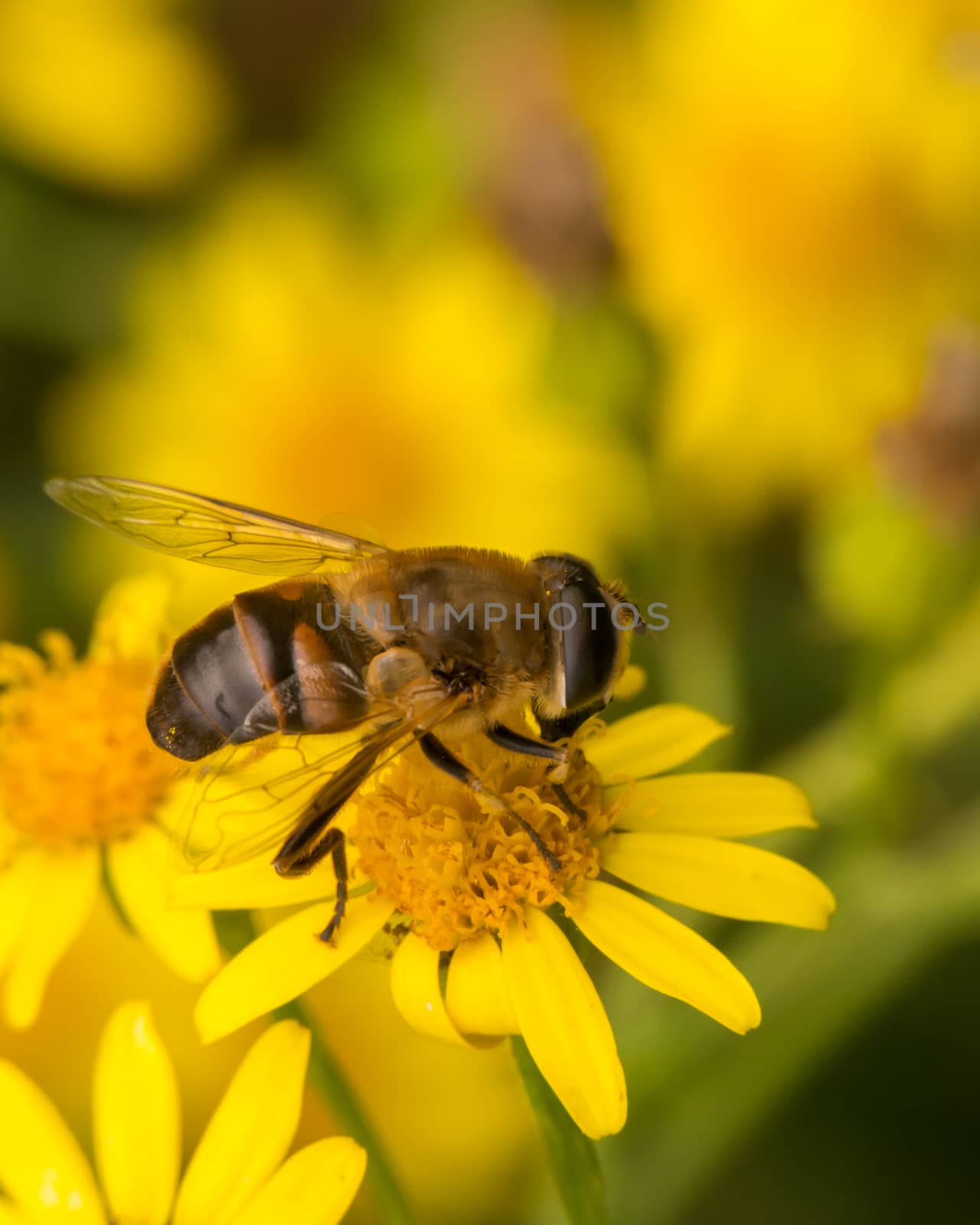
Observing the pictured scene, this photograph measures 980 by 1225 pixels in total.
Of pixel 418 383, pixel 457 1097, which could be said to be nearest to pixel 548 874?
pixel 457 1097

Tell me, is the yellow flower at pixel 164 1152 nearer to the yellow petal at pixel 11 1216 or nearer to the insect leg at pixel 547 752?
the yellow petal at pixel 11 1216

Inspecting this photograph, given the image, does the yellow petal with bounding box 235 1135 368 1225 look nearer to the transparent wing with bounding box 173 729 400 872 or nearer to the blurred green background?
the transparent wing with bounding box 173 729 400 872

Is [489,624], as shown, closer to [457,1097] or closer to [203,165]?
[457,1097]

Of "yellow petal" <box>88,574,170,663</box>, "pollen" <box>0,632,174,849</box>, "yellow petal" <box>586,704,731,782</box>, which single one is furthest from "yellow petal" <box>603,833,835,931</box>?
"yellow petal" <box>88,574,170,663</box>

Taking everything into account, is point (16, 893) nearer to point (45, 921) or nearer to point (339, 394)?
point (45, 921)

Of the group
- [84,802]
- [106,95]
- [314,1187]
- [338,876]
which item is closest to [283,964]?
[338,876]

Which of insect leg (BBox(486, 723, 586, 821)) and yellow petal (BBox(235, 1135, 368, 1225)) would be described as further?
insect leg (BBox(486, 723, 586, 821))
